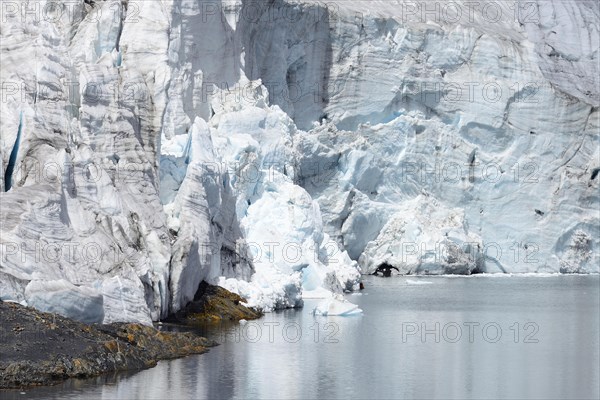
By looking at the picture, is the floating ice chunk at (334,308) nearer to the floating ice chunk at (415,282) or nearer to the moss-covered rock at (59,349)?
the moss-covered rock at (59,349)

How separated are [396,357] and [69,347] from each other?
5225 millimetres

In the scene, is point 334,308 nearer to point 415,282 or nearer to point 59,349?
point 59,349

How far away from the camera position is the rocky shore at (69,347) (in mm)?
12680

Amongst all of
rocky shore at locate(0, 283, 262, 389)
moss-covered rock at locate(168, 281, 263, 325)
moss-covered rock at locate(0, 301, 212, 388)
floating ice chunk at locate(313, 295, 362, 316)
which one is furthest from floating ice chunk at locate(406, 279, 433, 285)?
moss-covered rock at locate(0, 301, 212, 388)

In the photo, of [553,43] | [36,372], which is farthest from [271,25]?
[36,372]

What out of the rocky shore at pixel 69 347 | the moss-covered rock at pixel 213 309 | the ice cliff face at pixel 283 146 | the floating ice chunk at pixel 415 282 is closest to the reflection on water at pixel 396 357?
the rocky shore at pixel 69 347

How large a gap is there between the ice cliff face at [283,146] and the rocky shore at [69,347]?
0.56 m

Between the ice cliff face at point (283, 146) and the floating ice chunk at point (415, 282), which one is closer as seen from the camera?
the ice cliff face at point (283, 146)

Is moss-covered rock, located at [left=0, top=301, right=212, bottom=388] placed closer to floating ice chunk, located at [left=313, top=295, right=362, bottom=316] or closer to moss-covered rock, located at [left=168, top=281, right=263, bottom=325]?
moss-covered rock, located at [left=168, top=281, right=263, bottom=325]

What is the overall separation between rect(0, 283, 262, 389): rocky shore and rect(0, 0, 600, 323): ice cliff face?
558mm

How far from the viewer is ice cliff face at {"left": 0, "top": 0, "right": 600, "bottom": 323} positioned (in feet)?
57.2

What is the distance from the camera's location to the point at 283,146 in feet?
92.1

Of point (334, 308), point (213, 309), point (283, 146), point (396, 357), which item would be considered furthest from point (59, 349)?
point (283, 146)

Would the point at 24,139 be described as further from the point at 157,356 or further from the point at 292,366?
the point at 292,366
